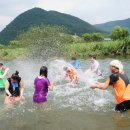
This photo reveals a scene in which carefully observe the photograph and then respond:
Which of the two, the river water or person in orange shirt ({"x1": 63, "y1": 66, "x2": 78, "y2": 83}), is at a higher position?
person in orange shirt ({"x1": 63, "y1": 66, "x2": 78, "y2": 83})

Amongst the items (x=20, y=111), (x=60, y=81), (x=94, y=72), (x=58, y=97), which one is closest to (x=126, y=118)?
(x=20, y=111)

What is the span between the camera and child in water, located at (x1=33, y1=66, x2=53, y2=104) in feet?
34.9

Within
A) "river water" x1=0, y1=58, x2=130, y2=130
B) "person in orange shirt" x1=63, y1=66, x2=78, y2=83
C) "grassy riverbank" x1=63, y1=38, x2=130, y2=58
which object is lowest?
"river water" x1=0, y1=58, x2=130, y2=130

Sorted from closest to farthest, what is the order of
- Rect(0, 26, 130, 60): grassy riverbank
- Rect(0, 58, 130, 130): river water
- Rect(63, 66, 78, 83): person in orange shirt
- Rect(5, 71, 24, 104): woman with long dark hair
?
Rect(0, 58, 130, 130): river water
Rect(5, 71, 24, 104): woman with long dark hair
Rect(63, 66, 78, 83): person in orange shirt
Rect(0, 26, 130, 60): grassy riverbank

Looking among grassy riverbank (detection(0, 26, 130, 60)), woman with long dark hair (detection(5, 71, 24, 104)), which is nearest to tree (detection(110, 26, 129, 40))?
grassy riverbank (detection(0, 26, 130, 60))

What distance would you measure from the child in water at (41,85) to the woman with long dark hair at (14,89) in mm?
761

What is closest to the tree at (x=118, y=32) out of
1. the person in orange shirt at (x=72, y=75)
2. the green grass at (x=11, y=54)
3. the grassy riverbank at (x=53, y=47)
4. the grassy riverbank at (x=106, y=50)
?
the grassy riverbank at (x=53, y=47)

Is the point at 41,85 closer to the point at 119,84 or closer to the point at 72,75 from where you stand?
the point at 119,84

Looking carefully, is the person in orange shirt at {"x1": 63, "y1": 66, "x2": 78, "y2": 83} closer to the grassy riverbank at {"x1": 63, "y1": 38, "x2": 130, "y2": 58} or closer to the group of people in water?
the group of people in water

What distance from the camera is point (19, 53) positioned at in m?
53.1

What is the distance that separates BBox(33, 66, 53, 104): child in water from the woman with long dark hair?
30.0 inches

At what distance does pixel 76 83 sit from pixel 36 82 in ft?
24.7

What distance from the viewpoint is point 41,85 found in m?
10.7

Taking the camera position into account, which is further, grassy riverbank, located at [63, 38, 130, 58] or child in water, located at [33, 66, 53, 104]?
grassy riverbank, located at [63, 38, 130, 58]
